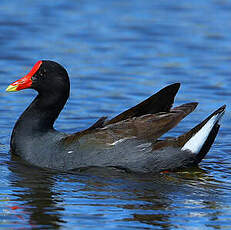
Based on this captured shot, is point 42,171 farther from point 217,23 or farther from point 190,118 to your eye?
point 217,23

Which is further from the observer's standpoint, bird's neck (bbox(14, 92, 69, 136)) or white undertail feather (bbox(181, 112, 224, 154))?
bird's neck (bbox(14, 92, 69, 136))

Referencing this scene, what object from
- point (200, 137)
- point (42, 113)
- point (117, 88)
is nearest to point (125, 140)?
point (200, 137)

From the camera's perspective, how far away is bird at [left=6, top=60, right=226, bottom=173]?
845 centimetres

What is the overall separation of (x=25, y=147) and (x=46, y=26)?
279 inches

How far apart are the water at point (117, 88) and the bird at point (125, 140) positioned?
14 cm

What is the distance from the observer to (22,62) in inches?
531

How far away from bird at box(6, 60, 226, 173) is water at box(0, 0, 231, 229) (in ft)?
0.47

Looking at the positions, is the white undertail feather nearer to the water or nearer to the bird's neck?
the water

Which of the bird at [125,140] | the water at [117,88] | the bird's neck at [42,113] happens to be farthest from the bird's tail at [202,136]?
the bird's neck at [42,113]

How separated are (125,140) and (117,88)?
3954mm

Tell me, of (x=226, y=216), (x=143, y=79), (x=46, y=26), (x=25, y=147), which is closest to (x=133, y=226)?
(x=226, y=216)

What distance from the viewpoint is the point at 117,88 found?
1238 cm

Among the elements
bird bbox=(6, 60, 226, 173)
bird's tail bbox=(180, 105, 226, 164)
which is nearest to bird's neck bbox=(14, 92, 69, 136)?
bird bbox=(6, 60, 226, 173)

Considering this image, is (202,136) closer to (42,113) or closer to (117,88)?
(42,113)
